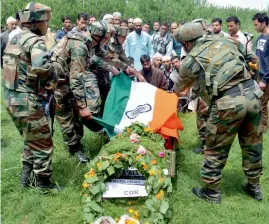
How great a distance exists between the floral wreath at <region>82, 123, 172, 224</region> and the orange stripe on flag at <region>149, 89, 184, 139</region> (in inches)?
26.5

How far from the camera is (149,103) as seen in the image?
5.27m

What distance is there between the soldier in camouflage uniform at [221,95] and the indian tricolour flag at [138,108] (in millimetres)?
970

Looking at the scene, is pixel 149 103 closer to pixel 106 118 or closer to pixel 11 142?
pixel 106 118

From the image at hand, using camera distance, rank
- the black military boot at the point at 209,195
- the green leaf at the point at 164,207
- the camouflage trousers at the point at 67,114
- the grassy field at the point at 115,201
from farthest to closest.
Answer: the camouflage trousers at the point at 67,114 → the black military boot at the point at 209,195 → the grassy field at the point at 115,201 → the green leaf at the point at 164,207

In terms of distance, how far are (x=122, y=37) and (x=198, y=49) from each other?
268cm

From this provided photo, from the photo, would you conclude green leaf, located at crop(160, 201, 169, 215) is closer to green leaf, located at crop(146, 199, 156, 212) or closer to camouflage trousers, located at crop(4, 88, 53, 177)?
green leaf, located at crop(146, 199, 156, 212)

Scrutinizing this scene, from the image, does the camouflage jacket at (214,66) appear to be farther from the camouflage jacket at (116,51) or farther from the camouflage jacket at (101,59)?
the camouflage jacket at (116,51)

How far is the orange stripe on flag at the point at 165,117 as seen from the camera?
16.0 feet

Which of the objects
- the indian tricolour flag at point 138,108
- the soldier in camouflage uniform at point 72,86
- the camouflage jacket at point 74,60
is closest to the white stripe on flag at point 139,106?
the indian tricolour flag at point 138,108

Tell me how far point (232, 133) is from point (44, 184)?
2275mm

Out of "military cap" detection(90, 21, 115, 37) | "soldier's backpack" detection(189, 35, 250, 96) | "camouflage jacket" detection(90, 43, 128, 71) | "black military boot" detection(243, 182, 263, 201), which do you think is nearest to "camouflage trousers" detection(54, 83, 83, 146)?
"military cap" detection(90, 21, 115, 37)

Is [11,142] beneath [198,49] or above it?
beneath

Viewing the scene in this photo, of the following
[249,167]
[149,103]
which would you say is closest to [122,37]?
[149,103]

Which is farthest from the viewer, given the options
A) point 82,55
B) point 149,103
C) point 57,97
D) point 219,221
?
point 149,103
